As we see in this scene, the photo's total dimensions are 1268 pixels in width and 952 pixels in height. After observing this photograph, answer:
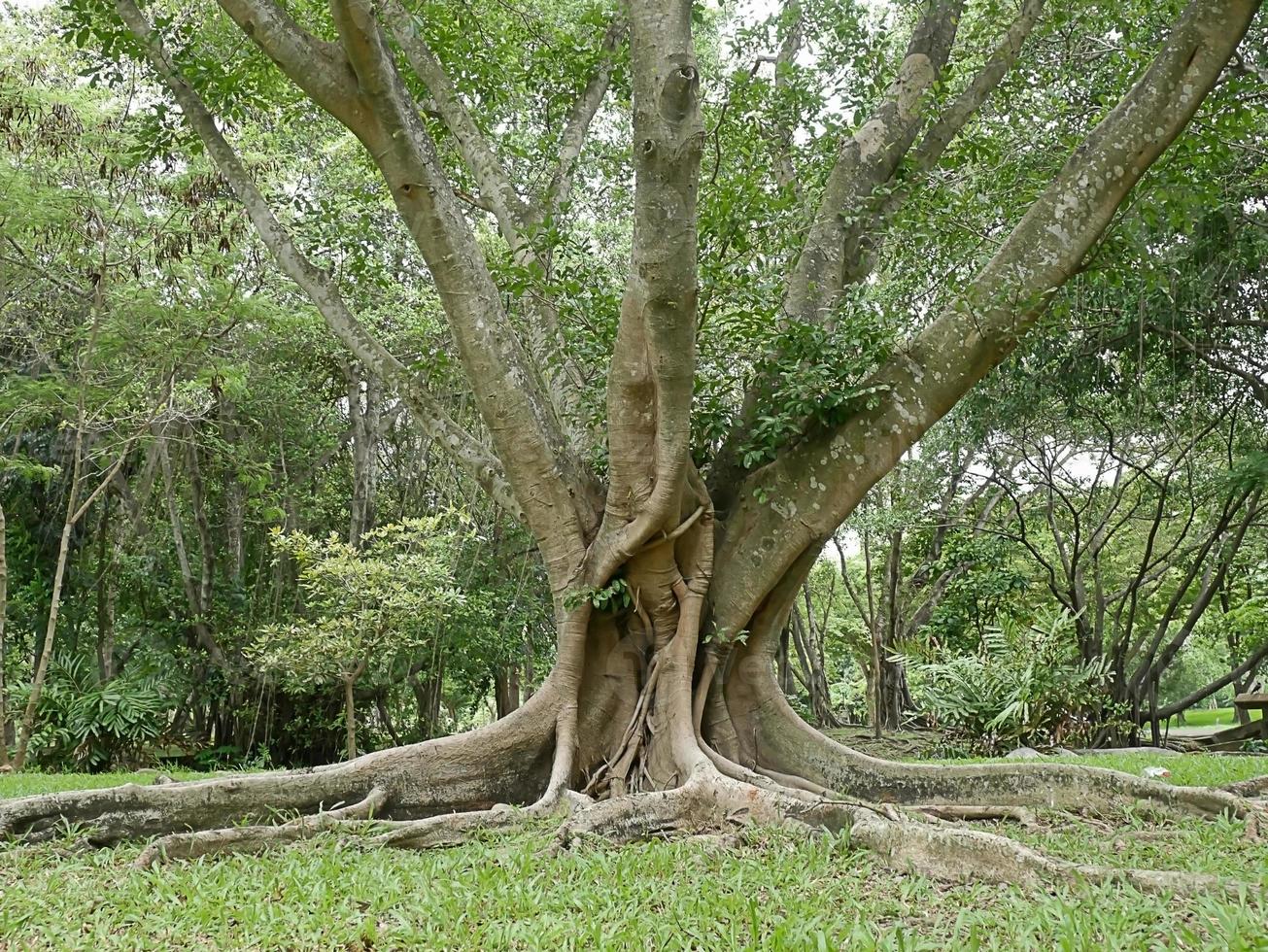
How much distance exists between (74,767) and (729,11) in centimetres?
1167

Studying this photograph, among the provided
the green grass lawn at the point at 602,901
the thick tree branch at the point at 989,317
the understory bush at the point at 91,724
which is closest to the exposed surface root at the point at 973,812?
the green grass lawn at the point at 602,901

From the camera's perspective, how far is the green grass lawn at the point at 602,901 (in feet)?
8.57

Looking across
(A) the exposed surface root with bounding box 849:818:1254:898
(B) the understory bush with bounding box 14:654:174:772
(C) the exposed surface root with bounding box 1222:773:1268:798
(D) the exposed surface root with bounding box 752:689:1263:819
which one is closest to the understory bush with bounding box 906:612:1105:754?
(C) the exposed surface root with bounding box 1222:773:1268:798

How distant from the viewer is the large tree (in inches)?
172

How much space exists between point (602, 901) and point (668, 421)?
249 centimetres

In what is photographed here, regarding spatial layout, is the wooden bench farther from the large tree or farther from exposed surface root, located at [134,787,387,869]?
exposed surface root, located at [134,787,387,869]

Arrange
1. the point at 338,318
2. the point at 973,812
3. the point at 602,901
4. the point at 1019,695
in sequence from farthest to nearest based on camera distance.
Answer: the point at 1019,695 → the point at 338,318 → the point at 973,812 → the point at 602,901

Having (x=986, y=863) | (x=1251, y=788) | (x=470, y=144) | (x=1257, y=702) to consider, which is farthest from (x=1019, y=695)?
(x=986, y=863)

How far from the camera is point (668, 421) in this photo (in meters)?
4.95

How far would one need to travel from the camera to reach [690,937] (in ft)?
8.80

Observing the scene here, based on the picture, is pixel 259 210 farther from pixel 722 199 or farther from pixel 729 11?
pixel 729 11

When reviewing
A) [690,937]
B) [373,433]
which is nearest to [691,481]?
[690,937]

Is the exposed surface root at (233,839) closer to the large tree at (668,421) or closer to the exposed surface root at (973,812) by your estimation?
the large tree at (668,421)

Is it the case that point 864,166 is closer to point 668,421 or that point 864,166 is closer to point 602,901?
point 668,421
